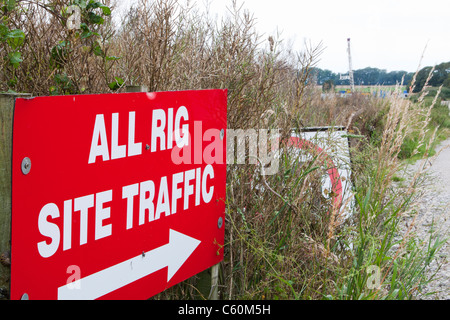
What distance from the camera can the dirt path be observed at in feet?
10.4

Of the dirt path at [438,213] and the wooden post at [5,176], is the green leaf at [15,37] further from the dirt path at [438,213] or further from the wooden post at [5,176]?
the dirt path at [438,213]

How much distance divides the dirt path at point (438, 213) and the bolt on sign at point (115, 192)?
1.13 meters

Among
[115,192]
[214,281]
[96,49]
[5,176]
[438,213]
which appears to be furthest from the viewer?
[438,213]

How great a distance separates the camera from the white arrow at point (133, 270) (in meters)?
1.71

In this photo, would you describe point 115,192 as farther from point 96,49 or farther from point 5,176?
point 96,49

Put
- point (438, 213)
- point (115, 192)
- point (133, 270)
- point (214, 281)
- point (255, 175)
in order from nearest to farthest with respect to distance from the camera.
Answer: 1. point (115, 192)
2. point (133, 270)
3. point (214, 281)
4. point (255, 175)
5. point (438, 213)

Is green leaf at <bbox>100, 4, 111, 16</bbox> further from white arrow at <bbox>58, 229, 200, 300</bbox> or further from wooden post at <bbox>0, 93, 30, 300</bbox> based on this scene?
white arrow at <bbox>58, 229, 200, 300</bbox>

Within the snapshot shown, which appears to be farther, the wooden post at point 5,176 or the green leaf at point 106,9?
the green leaf at point 106,9

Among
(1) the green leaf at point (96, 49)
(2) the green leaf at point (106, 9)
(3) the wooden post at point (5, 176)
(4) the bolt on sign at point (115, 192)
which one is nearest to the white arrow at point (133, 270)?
(4) the bolt on sign at point (115, 192)

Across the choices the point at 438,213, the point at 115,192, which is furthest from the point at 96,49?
the point at 438,213

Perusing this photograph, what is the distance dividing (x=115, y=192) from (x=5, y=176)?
1.54 ft

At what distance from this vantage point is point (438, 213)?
6473 mm

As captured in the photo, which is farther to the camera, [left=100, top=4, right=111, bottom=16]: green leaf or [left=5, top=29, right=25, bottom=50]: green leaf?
[left=100, top=4, right=111, bottom=16]: green leaf

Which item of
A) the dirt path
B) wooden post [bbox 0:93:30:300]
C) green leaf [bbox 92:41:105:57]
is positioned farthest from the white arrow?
the dirt path
